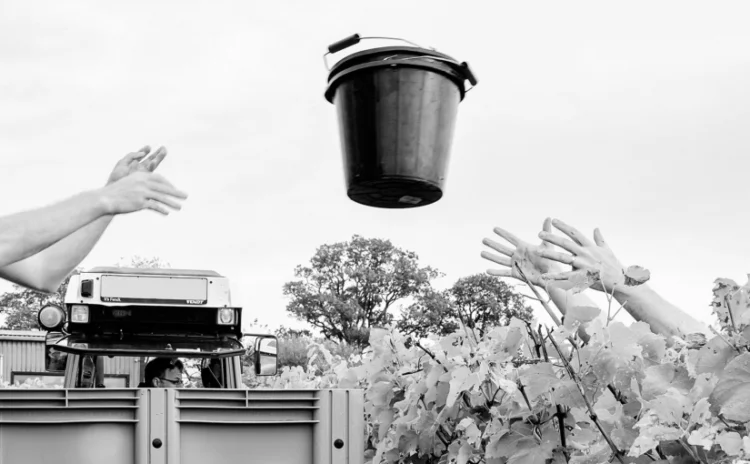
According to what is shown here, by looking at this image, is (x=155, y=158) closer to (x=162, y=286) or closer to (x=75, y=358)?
(x=162, y=286)

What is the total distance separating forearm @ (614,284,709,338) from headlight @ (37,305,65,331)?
3.85 m

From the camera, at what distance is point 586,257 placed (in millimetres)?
2211

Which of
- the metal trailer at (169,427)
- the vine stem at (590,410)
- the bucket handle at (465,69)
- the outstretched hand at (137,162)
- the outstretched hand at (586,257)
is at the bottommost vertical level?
the metal trailer at (169,427)

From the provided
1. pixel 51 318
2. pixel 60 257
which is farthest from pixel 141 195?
pixel 51 318

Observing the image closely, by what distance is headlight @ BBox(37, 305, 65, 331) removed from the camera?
505 centimetres

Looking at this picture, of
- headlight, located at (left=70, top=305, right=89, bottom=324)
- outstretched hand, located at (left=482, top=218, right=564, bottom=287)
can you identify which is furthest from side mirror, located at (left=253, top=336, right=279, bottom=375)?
outstretched hand, located at (left=482, top=218, right=564, bottom=287)

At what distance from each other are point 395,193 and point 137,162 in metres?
1.16

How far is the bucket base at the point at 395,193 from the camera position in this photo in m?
3.74

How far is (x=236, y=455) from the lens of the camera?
9.60ft

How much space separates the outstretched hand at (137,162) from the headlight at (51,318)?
6.33 ft

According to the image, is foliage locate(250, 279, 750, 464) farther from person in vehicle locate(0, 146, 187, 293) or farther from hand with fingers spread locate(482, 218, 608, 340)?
person in vehicle locate(0, 146, 187, 293)

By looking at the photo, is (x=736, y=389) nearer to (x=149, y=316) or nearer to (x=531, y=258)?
(x=531, y=258)

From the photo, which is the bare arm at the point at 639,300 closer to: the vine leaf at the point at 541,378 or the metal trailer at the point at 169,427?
the vine leaf at the point at 541,378

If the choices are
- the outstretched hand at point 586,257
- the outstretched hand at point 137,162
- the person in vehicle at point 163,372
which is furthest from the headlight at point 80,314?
the outstretched hand at point 586,257
